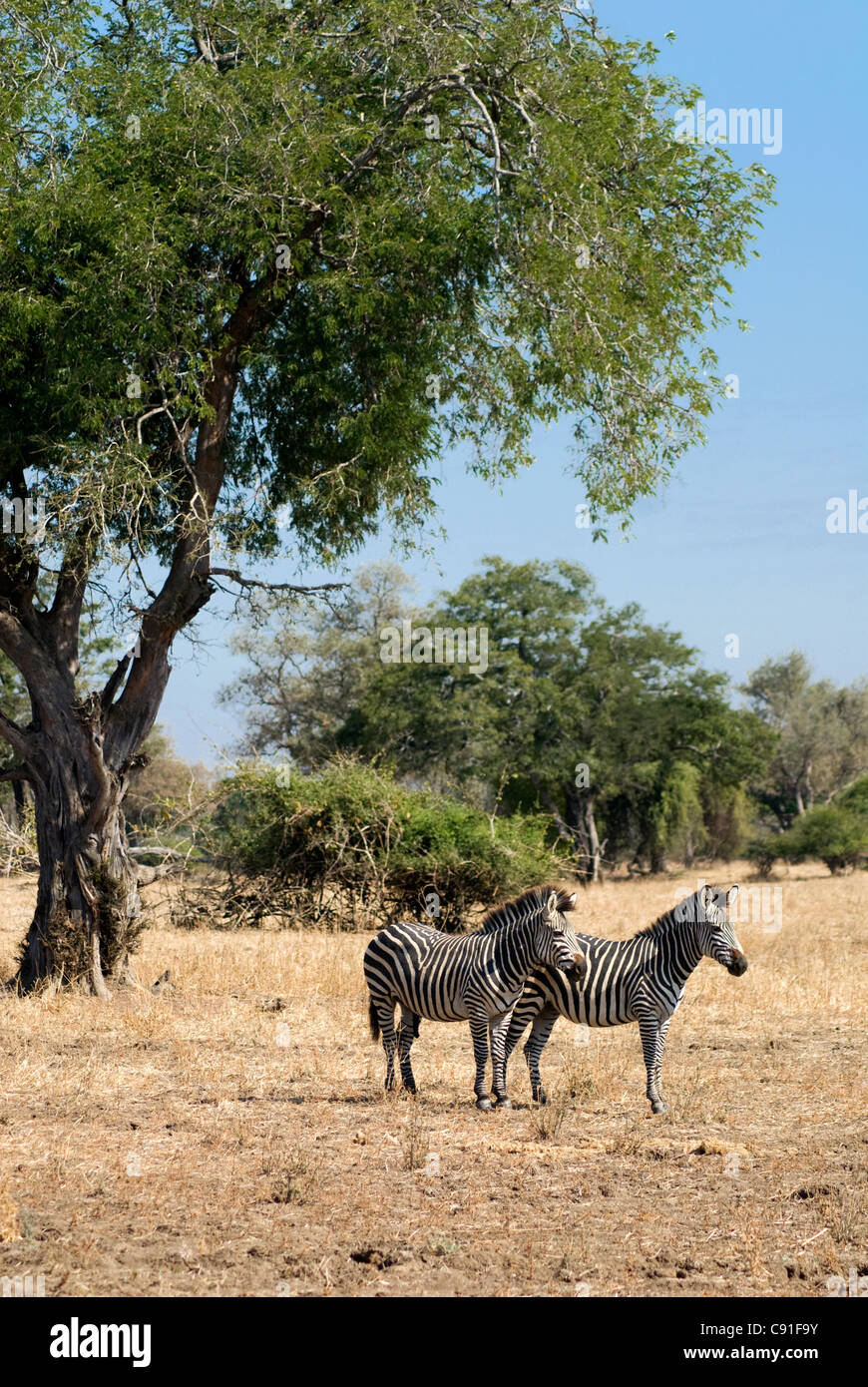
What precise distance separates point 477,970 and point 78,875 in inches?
281

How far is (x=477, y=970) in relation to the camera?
959 cm

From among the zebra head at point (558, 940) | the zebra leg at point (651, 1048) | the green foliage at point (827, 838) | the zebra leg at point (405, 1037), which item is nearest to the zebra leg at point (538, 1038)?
the zebra head at point (558, 940)

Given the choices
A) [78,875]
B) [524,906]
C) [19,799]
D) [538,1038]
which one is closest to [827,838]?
[19,799]

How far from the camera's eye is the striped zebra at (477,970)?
31.3ft

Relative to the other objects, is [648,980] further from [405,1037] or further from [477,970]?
[405,1037]

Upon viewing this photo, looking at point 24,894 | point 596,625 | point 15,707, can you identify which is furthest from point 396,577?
point 24,894

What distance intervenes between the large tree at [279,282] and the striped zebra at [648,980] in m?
6.74

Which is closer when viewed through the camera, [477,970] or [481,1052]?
[477,970]

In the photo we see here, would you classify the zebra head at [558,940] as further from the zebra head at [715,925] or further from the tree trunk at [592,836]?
the tree trunk at [592,836]

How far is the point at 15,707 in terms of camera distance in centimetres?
4347

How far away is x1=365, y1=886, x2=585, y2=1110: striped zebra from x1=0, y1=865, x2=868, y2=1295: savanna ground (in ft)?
1.52

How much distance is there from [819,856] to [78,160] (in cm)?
3714

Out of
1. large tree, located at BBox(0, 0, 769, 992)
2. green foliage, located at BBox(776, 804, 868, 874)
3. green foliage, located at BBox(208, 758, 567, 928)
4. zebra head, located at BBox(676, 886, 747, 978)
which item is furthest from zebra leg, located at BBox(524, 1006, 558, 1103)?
green foliage, located at BBox(776, 804, 868, 874)

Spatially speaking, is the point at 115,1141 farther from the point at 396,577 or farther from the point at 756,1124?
the point at 396,577
